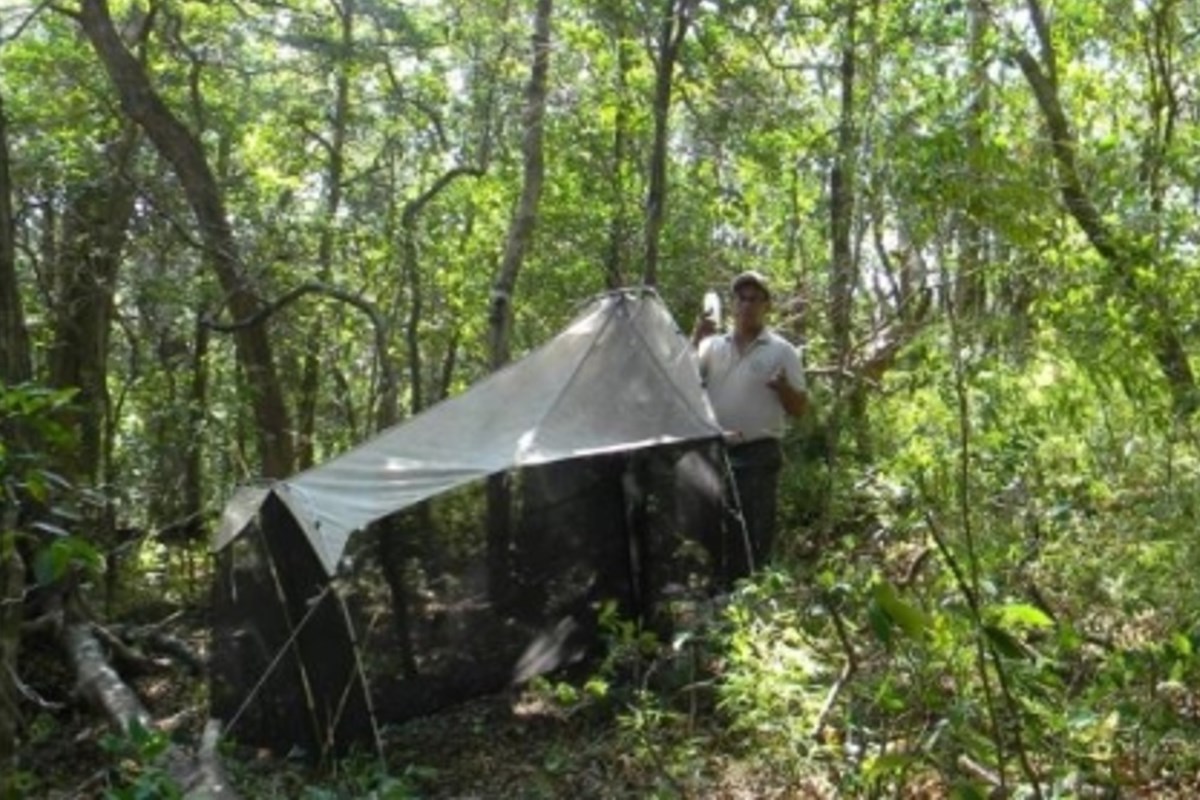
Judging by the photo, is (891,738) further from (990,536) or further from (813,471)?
(813,471)

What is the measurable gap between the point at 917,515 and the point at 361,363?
14098 millimetres

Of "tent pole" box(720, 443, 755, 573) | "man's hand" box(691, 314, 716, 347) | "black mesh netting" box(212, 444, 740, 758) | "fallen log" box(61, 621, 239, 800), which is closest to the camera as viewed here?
"fallen log" box(61, 621, 239, 800)

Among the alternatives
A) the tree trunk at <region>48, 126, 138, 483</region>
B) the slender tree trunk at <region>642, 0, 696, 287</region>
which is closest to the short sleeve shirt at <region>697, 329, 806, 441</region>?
the slender tree trunk at <region>642, 0, 696, 287</region>

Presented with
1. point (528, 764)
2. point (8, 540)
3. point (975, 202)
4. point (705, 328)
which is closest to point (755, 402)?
point (705, 328)

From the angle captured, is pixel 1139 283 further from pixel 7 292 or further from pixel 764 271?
pixel 764 271

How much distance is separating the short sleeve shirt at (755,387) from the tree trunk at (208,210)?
13.0 ft

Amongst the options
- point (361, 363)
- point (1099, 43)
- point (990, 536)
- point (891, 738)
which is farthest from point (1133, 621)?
point (361, 363)

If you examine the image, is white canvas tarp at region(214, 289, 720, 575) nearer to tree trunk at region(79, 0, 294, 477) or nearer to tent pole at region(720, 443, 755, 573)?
tent pole at region(720, 443, 755, 573)

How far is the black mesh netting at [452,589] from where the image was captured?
5207mm

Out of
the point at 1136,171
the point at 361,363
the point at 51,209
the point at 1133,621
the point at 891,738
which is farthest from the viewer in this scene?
the point at 361,363

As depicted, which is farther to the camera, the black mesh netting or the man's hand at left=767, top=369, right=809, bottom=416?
the man's hand at left=767, top=369, right=809, bottom=416

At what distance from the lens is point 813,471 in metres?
7.47

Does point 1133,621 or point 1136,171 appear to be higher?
point 1136,171

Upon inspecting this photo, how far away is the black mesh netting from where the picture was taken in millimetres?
5207
